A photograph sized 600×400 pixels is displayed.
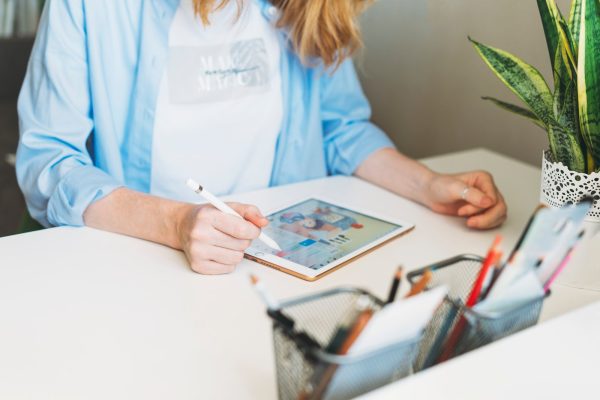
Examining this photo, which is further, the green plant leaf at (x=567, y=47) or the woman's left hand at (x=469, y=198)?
the woman's left hand at (x=469, y=198)

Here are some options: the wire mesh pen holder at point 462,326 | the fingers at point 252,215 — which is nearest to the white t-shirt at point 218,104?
the fingers at point 252,215

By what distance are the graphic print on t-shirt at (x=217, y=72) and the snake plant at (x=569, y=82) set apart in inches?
20.7

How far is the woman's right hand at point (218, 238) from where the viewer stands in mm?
911

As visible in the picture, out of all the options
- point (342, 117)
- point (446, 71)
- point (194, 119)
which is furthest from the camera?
point (446, 71)

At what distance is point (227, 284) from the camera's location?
35.5 inches

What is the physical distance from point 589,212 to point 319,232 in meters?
0.39

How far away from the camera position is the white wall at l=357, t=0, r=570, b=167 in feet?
4.78

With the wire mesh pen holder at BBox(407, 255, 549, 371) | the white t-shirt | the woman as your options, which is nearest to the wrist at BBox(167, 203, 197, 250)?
the woman

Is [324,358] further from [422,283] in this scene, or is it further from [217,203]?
[217,203]

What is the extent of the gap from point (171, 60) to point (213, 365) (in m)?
0.68

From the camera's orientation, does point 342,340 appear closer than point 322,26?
Yes

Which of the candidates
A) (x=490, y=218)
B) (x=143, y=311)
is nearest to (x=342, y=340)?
(x=143, y=311)

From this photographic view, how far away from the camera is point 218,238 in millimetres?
917

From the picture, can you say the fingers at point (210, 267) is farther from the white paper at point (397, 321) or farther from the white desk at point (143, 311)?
the white paper at point (397, 321)
